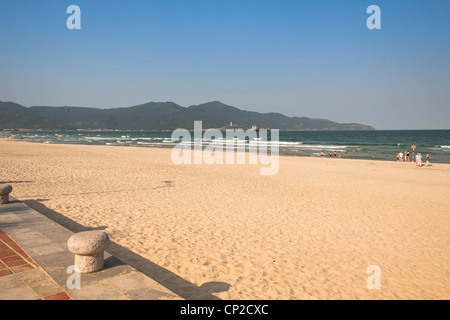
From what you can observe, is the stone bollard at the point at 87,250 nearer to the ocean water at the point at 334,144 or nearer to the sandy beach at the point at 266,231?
the sandy beach at the point at 266,231

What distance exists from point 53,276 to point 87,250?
1.76ft

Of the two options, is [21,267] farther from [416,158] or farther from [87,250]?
[416,158]

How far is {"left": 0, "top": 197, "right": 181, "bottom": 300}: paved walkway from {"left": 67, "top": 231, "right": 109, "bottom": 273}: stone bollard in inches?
4.8

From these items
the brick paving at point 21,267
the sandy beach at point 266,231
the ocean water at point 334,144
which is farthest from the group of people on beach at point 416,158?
the brick paving at point 21,267

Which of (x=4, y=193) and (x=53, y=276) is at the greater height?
(x=4, y=193)

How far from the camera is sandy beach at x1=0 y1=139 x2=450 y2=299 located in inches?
189

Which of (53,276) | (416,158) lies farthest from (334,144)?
(53,276)

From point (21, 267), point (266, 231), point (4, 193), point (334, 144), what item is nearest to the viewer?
point (21, 267)

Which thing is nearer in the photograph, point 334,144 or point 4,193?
point 4,193

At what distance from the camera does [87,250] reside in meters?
3.92

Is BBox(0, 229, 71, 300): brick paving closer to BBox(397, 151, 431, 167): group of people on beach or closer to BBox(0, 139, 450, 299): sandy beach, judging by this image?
BBox(0, 139, 450, 299): sandy beach

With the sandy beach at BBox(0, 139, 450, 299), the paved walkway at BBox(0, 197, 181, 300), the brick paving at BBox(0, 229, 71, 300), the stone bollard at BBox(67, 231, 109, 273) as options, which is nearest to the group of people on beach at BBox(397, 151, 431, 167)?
the sandy beach at BBox(0, 139, 450, 299)

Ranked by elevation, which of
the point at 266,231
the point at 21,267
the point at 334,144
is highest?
the point at 334,144

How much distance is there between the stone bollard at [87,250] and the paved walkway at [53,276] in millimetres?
121
